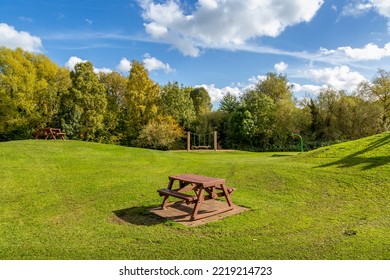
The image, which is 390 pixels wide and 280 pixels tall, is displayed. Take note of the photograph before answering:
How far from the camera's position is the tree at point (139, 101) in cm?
3186

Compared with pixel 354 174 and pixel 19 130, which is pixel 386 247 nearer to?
pixel 354 174

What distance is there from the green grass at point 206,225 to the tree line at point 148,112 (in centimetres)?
1743

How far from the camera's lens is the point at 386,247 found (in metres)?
4.70

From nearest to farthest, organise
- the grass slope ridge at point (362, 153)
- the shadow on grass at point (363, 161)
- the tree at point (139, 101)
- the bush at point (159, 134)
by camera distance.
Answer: the shadow on grass at point (363, 161), the grass slope ridge at point (362, 153), the bush at point (159, 134), the tree at point (139, 101)

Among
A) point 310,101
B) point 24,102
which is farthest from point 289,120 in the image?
point 24,102

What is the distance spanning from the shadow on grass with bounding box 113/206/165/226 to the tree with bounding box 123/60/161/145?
82.6ft

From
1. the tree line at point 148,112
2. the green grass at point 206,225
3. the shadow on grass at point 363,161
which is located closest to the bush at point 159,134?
the tree line at point 148,112

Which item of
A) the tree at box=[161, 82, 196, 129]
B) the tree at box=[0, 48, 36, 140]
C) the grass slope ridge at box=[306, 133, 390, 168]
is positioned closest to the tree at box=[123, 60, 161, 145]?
the tree at box=[161, 82, 196, 129]

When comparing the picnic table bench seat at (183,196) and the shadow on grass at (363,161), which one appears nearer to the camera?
the picnic table bench seat at (183,196)

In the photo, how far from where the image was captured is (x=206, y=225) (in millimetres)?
6035

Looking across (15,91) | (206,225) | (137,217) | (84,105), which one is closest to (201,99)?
(84,105)

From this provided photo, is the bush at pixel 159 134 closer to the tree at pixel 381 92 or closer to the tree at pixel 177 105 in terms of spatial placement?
the tree at pixel 177 105
